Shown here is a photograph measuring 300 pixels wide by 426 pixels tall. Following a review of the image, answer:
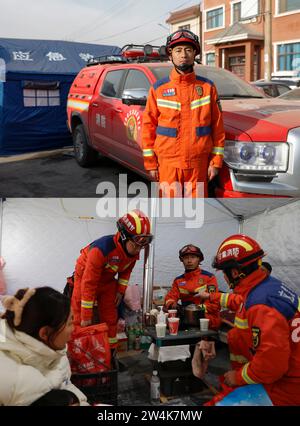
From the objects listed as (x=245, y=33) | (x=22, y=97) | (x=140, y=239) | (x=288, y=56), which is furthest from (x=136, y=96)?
(x=245, y=33)

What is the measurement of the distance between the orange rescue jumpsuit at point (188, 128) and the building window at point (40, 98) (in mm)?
6314

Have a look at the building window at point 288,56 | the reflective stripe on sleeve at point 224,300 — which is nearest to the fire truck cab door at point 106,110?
the reflective stripe on sleeve at point 224,300

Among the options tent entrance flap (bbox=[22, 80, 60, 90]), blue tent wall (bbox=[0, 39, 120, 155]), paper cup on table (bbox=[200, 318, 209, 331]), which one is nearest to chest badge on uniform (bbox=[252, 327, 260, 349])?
paper cup on table (bbox=[200, 318, 209, 331])

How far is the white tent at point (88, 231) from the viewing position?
3.14 m

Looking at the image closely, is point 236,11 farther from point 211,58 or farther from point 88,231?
point 88,231

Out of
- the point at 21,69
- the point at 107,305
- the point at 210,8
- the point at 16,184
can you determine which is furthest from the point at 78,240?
the point at 210,8

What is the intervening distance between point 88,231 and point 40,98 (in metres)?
6.79

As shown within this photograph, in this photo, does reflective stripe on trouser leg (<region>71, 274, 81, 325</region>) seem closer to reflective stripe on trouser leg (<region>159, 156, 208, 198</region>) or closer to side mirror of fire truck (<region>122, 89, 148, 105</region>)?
reflective stripe on trouser leg (<region>159, 156, 208, 198</region>)

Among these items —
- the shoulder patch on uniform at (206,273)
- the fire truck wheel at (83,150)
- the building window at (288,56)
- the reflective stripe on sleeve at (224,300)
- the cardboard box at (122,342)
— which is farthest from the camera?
the building window at (288,56)

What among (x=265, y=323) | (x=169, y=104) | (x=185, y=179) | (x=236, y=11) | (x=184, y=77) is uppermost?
(x=236, y=11)

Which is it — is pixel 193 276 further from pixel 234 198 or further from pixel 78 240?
pixel 78 240

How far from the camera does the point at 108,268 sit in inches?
132

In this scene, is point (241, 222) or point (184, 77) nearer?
point (184, 77)

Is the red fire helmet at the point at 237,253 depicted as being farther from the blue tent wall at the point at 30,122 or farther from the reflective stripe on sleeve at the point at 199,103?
the blue tent wall at the point at 30,122
